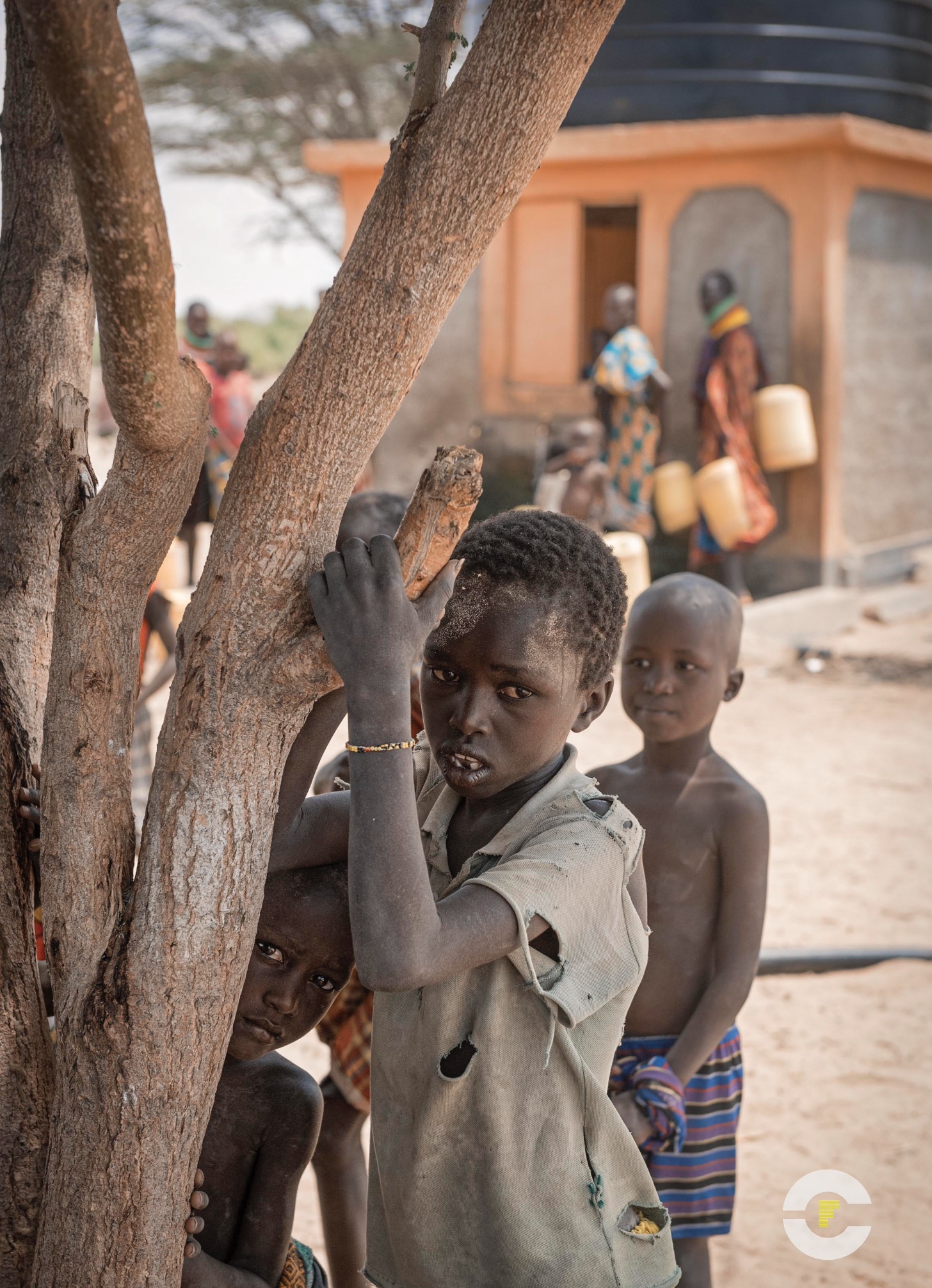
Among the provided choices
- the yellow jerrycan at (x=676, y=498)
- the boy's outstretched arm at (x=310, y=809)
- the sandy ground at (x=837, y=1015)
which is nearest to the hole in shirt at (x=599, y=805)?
the boy's outstretched arm at (x=310, y=809)

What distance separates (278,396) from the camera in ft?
4.00

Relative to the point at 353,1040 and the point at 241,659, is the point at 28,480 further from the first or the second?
the point at 353,1040

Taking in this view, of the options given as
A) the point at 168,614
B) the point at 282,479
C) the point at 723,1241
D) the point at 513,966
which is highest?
the point at 282,479

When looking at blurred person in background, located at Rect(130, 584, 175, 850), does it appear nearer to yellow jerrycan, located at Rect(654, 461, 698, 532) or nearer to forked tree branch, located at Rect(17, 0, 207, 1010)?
forked tree branch, located at Rect(17, 0, 207, 1010)

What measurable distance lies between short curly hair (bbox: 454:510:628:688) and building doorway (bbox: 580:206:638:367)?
1261cm

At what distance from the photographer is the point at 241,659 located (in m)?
1.20

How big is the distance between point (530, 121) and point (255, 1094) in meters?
1.11

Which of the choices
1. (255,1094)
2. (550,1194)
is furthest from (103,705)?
(550,1194)

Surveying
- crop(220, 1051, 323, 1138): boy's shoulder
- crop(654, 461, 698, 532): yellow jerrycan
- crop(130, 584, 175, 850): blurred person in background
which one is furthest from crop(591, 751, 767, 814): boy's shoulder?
crop(654, 461, 698, 532): yellow jerrycan

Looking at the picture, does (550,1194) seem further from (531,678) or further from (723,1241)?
(723,1241)

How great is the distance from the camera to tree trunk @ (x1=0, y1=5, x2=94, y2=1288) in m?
1.38

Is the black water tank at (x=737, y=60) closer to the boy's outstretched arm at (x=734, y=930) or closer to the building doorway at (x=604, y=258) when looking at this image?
the building doorway at (x=604, y=258)

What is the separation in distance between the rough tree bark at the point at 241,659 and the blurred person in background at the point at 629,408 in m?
7.73

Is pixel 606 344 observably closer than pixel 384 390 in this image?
No
